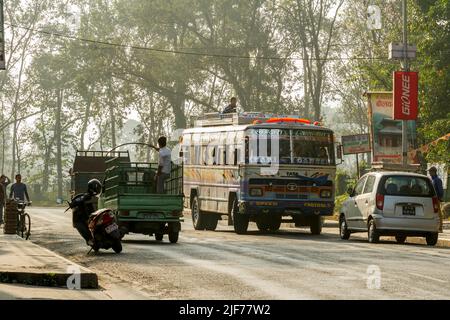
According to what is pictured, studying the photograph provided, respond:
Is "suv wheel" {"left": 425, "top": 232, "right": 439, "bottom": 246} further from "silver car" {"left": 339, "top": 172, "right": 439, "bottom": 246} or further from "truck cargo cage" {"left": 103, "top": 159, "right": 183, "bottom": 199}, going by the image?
"truck cargo cage" {"left": 103, "top": 159, "right": 183, "bottom": 199}

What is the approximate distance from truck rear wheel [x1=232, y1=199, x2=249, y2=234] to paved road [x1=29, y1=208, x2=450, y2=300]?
11.5ft

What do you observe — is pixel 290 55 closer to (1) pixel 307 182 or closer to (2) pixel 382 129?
(2) pixel 382 129

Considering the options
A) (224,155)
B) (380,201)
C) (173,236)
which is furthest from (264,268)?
(224,155)

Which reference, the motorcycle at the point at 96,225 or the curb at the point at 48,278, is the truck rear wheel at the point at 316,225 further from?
the curb at the point at 48,278

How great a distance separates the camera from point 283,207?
103 ft

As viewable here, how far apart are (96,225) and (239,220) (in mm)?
10922

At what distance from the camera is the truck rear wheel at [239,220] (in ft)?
107

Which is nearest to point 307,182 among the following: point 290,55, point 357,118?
point 290,55

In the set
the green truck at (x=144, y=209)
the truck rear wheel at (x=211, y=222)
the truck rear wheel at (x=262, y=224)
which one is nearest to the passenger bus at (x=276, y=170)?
the truck rear wheel at (x=262, y=224)

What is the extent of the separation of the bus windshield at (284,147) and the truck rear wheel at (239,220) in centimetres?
163

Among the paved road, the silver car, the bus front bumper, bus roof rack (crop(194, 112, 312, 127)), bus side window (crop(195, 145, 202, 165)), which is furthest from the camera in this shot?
bus side window (crop(195, 145, 202, 165))

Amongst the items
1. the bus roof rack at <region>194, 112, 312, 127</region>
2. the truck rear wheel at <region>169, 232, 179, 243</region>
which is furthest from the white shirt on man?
the bus roof rack at <region>194, 112, 312, 127</region>

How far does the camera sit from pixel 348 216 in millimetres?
29984

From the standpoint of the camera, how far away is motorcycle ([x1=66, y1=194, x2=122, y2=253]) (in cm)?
2211
